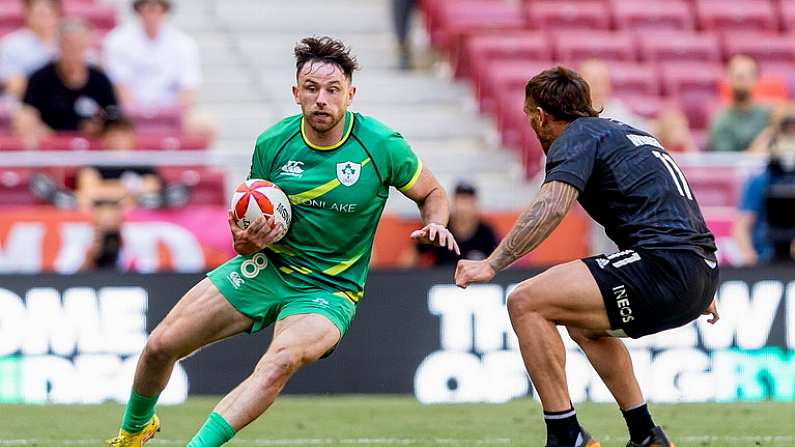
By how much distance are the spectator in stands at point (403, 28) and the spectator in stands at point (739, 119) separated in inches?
171

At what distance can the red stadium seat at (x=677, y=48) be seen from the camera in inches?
674

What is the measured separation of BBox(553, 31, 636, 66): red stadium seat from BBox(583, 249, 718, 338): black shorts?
9.00 m

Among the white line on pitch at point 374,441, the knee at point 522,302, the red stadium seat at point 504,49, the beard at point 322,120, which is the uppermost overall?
the beard at point 322,120

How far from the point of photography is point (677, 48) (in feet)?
56.3

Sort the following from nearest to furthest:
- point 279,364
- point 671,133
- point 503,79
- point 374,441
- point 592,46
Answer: point 279,364
point 374,441
point 671,133
point 503,79
point 592,46

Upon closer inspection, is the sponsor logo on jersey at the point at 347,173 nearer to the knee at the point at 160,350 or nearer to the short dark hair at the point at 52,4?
the knee at the point at 160,350

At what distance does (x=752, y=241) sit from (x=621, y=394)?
5.41 meters

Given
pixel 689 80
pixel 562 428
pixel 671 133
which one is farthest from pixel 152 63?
pixel 562 428

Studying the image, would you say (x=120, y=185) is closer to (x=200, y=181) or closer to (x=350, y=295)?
(x=200, y=181)

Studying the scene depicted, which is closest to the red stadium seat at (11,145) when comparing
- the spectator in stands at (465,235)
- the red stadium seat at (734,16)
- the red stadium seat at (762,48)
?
the spectator in stands at (465,235)

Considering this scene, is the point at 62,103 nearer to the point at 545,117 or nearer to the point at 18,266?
the point at 18,266

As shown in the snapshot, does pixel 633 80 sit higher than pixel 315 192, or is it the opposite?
pixel 315 192

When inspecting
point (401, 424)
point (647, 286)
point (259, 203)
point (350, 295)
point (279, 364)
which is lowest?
point (401, 424)

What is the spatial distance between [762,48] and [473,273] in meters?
10.8
